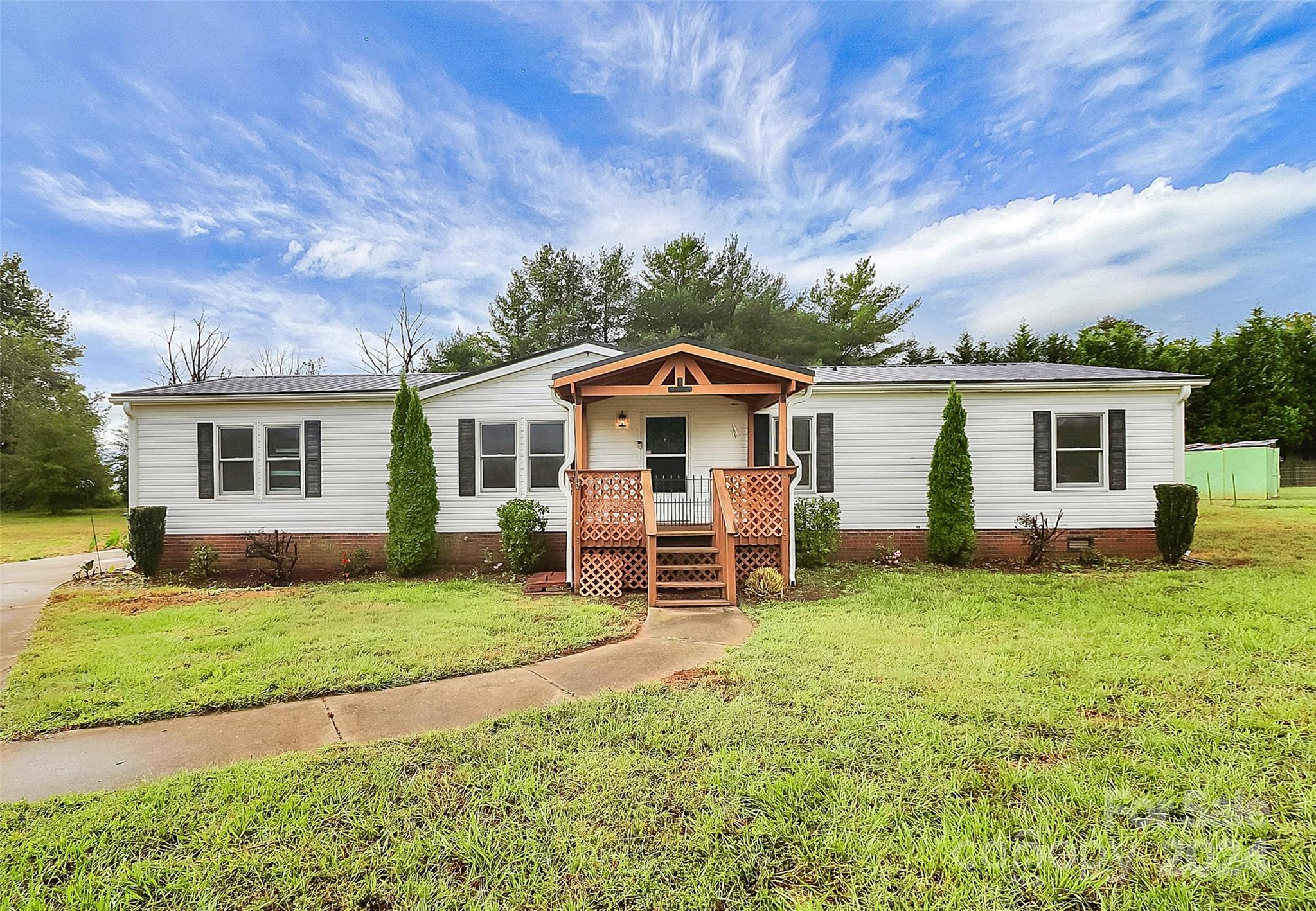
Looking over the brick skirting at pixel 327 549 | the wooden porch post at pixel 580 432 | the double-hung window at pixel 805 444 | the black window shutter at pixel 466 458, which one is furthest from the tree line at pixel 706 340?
the wooden porch post at pixel 580 432

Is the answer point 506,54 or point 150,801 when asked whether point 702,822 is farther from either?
point 506,54

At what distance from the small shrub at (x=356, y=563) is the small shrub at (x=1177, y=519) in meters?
13.9

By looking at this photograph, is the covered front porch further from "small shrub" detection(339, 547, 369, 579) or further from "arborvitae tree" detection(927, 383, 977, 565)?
"small shrub" detection(339, 547, 369, 579)

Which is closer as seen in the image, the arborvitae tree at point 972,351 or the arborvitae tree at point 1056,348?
the arborvitae tree at point 1056,348

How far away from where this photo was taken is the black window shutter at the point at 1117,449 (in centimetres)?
961

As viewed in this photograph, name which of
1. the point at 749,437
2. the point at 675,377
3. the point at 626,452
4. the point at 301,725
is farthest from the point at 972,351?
the point at 301,725

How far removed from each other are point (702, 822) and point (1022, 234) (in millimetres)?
18343

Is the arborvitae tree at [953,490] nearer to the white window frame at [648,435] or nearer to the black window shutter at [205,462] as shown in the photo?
the white window frame at [648,435]

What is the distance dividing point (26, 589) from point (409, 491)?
5868mm

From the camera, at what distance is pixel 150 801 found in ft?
8.85

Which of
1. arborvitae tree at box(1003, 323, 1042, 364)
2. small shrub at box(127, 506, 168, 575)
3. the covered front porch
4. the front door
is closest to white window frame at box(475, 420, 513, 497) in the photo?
the covered front porch

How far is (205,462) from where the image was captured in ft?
31.9

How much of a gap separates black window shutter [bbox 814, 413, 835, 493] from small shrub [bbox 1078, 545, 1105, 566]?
14.5 feet

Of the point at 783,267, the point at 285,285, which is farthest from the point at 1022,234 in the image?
the point at 285,285
